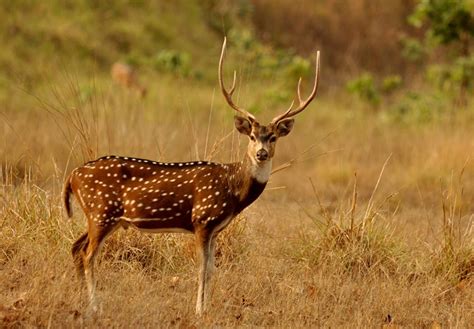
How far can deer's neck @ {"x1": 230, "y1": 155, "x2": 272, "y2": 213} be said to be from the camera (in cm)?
782

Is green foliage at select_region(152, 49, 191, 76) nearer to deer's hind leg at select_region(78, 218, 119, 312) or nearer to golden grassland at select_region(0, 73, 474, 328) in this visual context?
golden grassland at select_region(0, 73, 474, 328)

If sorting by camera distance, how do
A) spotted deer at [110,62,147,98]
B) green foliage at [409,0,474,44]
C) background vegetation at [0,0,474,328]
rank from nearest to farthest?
background vegetation at [0,0,474,328] → green foliage at [409,0,474,44] → spotted deer at [110,62,147,98]

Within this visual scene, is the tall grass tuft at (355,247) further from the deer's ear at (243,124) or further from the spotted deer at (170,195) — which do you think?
the spotted deer at (170,195)

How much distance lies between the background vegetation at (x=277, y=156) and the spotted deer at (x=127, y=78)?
0.89ft

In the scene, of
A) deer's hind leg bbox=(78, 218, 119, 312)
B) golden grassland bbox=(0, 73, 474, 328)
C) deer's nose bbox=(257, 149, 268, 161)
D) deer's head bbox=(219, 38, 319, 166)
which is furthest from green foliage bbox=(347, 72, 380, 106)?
deer's hind leg bbox=(78, 218, 119, 312)

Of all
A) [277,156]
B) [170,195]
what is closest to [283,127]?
[170,195]

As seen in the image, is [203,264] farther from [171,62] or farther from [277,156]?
[171,62]

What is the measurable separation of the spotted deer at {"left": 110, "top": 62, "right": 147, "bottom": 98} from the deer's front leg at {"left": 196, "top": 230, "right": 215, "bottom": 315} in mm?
11586

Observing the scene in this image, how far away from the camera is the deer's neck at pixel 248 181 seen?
7816 millimetres

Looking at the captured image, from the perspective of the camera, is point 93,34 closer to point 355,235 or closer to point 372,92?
point 372,92

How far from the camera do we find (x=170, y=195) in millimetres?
7766

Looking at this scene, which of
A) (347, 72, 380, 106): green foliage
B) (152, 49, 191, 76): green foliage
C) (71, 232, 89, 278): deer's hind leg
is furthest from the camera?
(152, 49, 191, 76): green foliage

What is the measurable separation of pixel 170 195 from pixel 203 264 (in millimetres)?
575

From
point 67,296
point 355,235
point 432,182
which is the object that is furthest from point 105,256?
point 432,182
